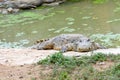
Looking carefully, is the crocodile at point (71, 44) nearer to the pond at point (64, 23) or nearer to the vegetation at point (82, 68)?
the pond at point (64, 23)

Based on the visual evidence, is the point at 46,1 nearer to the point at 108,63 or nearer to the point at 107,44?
the point at 107,44

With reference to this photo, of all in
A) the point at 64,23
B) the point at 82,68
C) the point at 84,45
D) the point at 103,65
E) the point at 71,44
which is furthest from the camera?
the point at 64,23

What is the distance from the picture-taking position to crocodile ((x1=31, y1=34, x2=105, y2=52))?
8.57m

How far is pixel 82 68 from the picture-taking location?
18.5ft

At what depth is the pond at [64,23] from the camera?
11.3 meters

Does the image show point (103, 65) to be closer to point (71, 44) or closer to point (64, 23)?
point (71, 44)

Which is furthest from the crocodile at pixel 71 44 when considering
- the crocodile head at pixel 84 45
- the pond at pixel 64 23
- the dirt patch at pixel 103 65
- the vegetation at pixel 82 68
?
the dirt patch at pixel 103 65

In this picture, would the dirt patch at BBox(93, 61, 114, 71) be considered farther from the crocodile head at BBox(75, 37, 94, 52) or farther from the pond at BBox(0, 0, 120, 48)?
the pond at BBox(0, 0, 120, 48)

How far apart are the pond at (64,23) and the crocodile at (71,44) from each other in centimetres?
99

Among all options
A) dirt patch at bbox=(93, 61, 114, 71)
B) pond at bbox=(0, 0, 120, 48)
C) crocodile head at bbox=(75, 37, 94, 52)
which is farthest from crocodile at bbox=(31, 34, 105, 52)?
dirt patch at bbox=(93, 61, 114, 71)

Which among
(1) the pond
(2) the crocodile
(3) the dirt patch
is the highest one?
(3) the dirt patch

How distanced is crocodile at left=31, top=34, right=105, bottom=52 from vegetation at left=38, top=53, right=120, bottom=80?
223cm

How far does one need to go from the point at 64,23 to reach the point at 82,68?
7.90 meters

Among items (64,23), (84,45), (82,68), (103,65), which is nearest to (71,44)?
(84,45)
